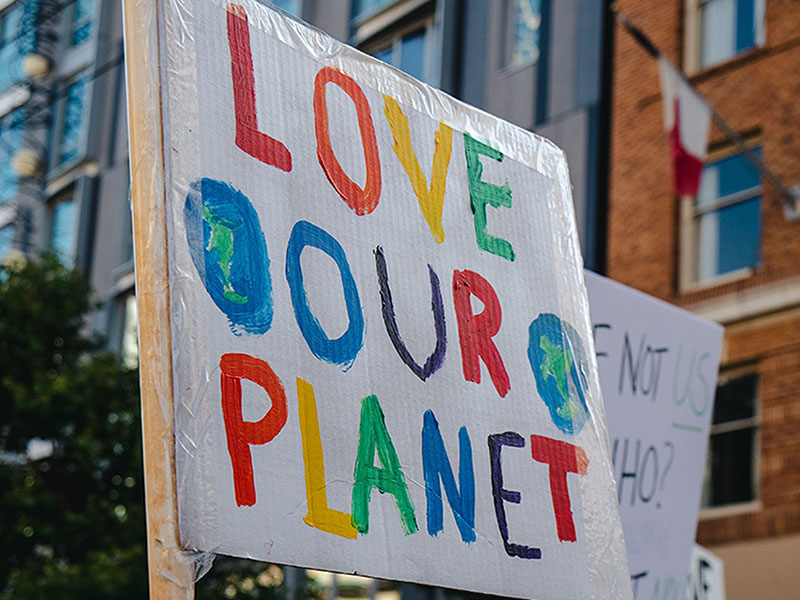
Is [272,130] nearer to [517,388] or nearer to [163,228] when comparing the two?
[163,228]

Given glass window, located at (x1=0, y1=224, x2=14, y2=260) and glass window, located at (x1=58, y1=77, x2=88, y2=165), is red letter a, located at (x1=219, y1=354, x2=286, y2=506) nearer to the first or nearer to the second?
glass window, located at (x1=58, y1=77, x2=88, y2=165)

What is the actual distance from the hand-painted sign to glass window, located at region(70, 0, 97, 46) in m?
20.6

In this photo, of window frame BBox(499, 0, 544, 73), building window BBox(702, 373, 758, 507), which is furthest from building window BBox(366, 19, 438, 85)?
building window BBox(702, 373, 758, 507)

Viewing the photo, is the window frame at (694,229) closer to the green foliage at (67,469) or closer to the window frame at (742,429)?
the window frame at (742,429)

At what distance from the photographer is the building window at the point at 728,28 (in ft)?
37.9

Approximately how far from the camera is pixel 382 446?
2.13 m

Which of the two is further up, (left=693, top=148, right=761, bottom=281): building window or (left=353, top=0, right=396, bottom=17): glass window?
(left=353, top=0, right=396, bottom=17): glass window

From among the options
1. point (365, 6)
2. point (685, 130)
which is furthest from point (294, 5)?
point (685, 130)

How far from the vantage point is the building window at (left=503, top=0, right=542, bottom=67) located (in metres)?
14.1

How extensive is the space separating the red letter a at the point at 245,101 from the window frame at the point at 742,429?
28.9 ft

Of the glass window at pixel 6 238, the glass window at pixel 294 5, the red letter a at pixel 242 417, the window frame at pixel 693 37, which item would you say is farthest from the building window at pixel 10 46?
the red letter a at pixel 242 417

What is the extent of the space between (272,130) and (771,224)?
9226mm

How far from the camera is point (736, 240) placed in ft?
36.8

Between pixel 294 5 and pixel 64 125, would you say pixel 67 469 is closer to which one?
pixel 294 5
